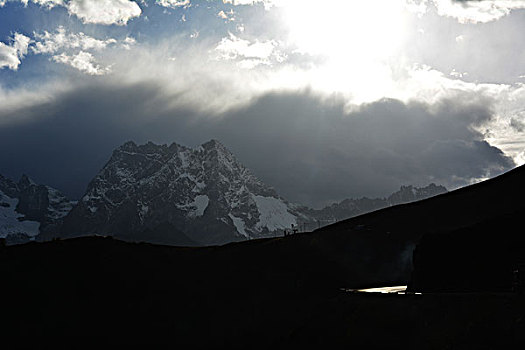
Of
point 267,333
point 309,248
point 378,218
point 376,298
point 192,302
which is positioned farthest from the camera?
point 378,218

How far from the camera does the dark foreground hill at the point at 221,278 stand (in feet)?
271

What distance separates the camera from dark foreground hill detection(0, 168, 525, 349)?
271ft

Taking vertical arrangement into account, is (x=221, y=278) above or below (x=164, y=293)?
above

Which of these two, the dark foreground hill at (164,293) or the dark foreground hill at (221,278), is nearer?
the dark foreground hill at (164,293)

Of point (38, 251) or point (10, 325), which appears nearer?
point (10, 325)

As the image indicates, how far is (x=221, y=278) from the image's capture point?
99.2 meters

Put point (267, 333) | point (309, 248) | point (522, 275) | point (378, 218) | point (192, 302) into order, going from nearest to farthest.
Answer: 1. point (522, 275)
2. point (267, 333)
3. point (192, 302)
4. point (309, 248)
5. point (378, 218)

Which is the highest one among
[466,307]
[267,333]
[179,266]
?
[179,266]

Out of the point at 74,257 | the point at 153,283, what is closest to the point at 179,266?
the point at 153,283

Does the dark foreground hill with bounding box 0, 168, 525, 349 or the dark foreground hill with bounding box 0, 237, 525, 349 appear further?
the dark foreground hill with bounding box 0, 168, 525, 349

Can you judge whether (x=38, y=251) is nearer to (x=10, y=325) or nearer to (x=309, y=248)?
(x=10, y=325)

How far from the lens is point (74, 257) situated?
9938cm

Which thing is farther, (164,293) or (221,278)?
(221,278)

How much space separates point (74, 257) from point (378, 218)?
6582 centimetres
